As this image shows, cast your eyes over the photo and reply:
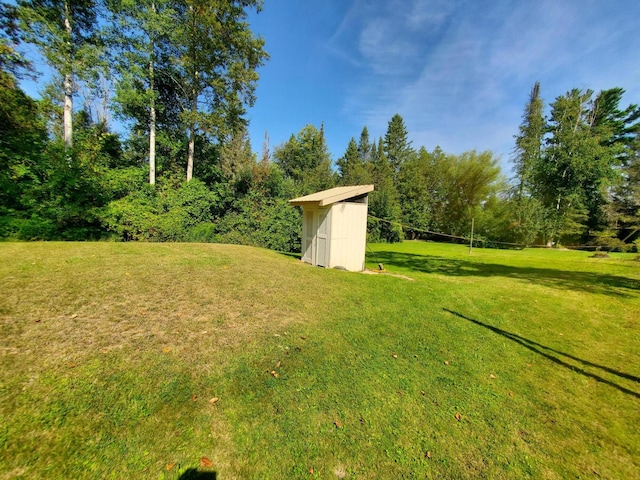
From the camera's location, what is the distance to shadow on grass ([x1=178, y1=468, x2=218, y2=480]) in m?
1.83

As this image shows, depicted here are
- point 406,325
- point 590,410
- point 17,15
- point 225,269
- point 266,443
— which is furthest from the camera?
point 17,15

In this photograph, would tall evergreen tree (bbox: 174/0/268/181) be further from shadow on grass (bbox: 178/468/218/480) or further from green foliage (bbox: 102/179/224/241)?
shadow on grass (bbox: 178/468/218/480)

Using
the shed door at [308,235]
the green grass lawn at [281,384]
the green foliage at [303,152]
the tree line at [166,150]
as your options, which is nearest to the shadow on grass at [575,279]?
the tree line at [166,150]


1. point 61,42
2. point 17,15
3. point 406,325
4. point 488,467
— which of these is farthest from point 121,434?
point 17,15

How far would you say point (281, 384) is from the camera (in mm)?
2914

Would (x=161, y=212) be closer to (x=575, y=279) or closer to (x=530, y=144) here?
(x=575, y=279)

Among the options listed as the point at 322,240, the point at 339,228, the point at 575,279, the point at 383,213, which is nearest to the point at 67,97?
the point at 322,240

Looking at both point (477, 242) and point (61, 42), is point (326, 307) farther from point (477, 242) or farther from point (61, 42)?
point (477, 242)

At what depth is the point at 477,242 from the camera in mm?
26625

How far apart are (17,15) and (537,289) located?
2117 cm

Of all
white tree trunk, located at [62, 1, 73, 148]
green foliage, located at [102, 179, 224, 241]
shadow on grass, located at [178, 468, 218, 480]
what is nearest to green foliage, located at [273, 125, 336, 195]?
green foliage, located at [102, 179, 224, 241]

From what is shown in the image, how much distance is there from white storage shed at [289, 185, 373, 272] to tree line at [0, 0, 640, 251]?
6091mm

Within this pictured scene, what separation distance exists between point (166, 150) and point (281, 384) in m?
17.7

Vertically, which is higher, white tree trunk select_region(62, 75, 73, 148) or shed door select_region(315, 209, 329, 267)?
white tree trunk select_region(62, 75, 73, 148)
